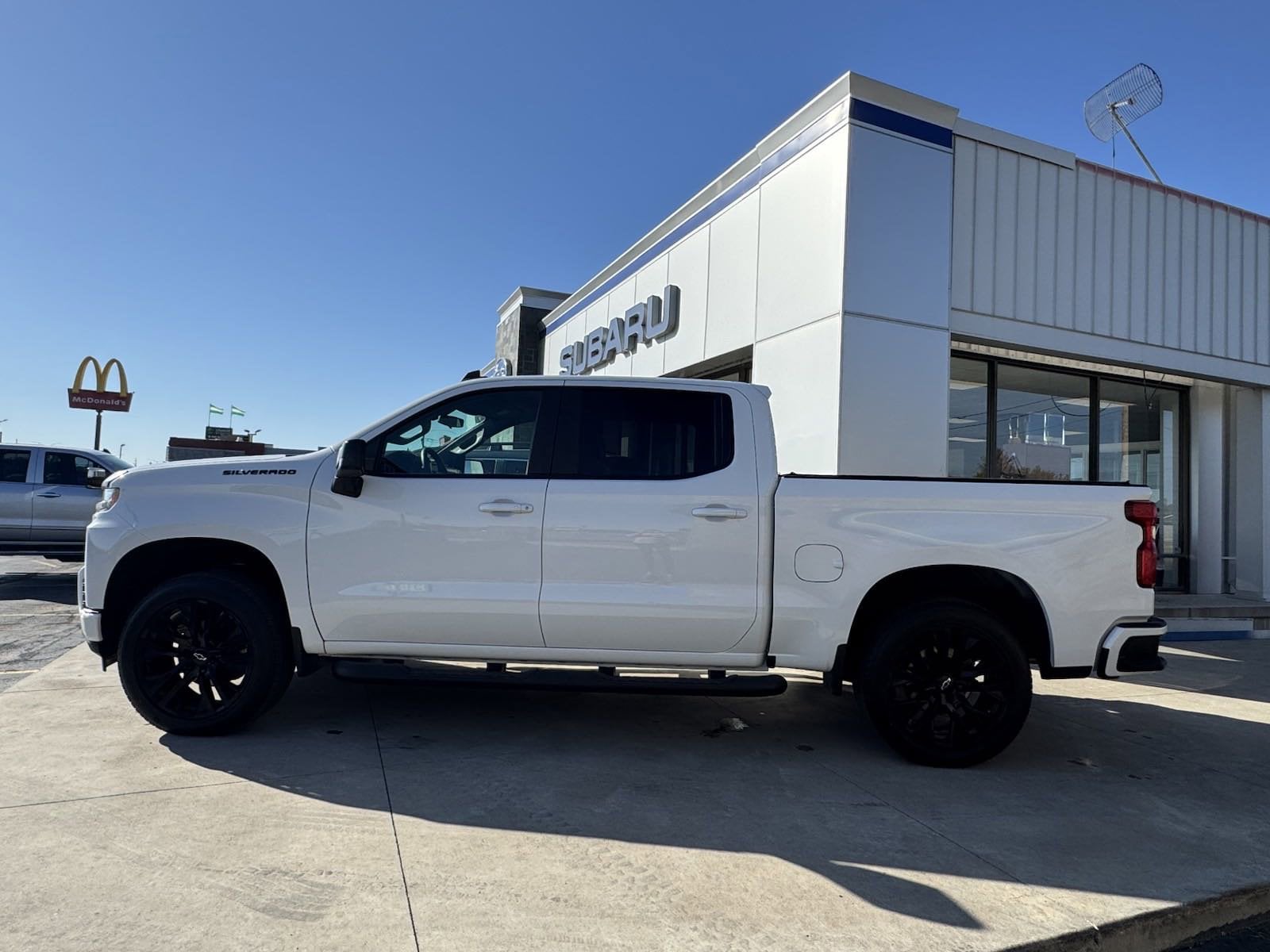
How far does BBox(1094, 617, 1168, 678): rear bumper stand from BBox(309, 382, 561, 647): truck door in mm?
2993

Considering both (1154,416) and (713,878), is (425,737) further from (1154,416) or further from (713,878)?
(1154,416)

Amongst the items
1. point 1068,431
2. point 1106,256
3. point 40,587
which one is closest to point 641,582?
point 1106,256

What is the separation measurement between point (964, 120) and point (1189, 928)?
7.88m

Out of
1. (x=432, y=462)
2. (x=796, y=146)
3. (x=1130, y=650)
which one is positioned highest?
(x=796, y=146)

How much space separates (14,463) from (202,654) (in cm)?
939

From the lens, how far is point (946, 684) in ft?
14.7

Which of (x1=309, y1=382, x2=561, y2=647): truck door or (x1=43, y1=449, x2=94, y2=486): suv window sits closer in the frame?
(x1=309, y1=382, x2=561, y2=647): truck door

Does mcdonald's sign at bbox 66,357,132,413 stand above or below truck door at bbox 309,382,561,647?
above

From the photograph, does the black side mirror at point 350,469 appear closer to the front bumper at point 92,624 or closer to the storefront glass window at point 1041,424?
the front bumper at point 92,624

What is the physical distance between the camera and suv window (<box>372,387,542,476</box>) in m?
4.68

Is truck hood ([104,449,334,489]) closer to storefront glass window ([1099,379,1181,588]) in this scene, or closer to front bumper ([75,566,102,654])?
front bumper ([75,566,102,654])

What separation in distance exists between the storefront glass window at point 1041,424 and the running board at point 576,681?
274 inches

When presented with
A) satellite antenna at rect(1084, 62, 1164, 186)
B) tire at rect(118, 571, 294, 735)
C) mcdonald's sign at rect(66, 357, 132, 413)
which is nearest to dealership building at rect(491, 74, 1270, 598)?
satellite antenna at rect(1084, 62, 1164, 186)

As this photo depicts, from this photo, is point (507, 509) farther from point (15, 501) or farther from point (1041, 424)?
point (15, 501)
